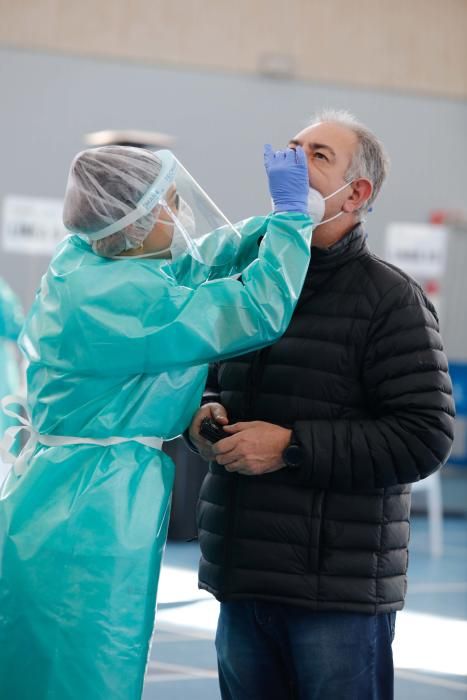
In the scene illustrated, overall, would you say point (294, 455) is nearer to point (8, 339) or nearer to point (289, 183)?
point (289, 183)

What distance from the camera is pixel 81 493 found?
7.04 feet

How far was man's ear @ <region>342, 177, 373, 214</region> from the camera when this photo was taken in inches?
90.6

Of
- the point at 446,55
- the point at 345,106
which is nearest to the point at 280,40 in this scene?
the point at 345,106

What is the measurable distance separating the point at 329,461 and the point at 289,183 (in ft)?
1.89

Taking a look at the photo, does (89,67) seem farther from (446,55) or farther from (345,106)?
(446,55)

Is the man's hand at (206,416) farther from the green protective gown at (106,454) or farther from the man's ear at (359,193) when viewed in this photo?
the man's ear at (359,193)

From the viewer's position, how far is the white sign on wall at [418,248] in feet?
30.5

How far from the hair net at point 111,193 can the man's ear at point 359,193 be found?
441 mm

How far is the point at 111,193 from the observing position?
2.13m

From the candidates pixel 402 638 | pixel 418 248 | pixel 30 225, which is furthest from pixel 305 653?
pixel 418 248

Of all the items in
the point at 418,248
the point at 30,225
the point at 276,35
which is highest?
the point at 276,35

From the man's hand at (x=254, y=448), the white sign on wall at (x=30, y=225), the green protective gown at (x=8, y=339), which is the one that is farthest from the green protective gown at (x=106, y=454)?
the white sign on wall at (x=30, y=225)

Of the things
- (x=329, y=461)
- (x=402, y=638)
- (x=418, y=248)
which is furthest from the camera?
(x=418, y=248)

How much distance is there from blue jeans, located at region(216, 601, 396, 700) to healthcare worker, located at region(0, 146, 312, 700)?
0.24 metres
